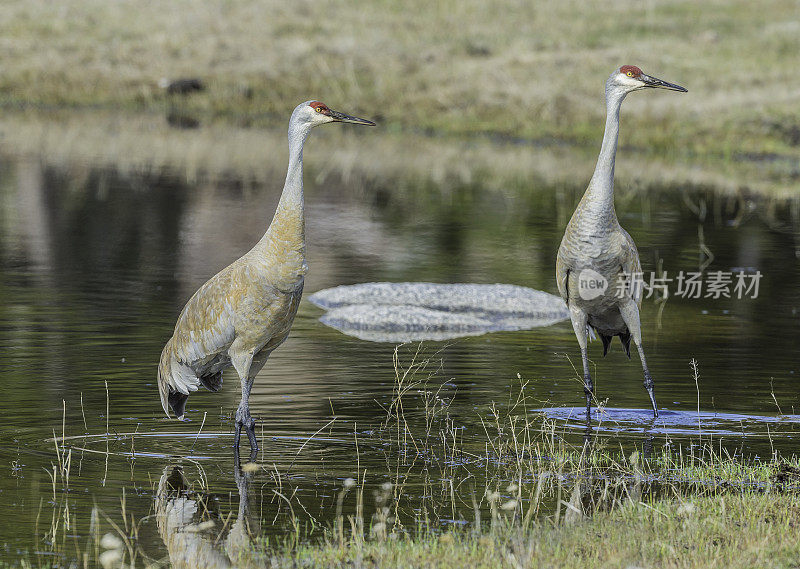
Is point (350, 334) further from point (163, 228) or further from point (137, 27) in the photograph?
point (137, 27)

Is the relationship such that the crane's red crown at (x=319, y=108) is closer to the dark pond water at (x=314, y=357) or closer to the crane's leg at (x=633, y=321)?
the dark pond water at (x=314, y=357)

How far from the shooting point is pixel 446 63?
41.8 meters

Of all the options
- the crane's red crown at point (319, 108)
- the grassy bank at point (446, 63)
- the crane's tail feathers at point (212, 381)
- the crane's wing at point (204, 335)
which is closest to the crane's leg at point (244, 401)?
the crane's wing at point (204, 335)

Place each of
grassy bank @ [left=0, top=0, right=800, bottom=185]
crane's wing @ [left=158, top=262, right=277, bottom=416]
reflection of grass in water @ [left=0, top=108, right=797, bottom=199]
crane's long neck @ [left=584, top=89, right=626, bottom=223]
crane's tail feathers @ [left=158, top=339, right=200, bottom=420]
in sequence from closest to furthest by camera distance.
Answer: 1. crane's wing @ [left=158, top=262, right=277, bottom=416]
2. crane's tail feathers @ [left=158, top=339, right=200, bottom=420]
3. crane's long neck @ [left=584, top=89, right=626, bottom=223]
4. reflection of grass in water @ [left=0, top=108, right=797, bottom=199]
5. grassy bank @ [left=0, top=0, right=800, bottom=185]

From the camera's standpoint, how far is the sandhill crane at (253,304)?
927 cm

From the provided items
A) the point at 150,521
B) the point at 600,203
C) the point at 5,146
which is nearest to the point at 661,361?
the point at 600,203

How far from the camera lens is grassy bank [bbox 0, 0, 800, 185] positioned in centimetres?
3566

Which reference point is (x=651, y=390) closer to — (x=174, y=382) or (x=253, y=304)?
(x=253, y=304)

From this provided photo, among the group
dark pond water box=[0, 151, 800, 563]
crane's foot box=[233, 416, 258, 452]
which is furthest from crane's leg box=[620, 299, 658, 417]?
crane's foot box=[233, 416, 258, 452]

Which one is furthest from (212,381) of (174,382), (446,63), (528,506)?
(446,63)

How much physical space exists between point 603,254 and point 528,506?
290 centimetres

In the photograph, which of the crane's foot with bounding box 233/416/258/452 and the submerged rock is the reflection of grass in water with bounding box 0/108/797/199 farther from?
the crane's foot with bounding box 233/416/258/452

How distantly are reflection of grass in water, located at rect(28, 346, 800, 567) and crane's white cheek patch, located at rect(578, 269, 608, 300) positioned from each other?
0.97m

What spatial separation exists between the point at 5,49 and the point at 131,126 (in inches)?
330
